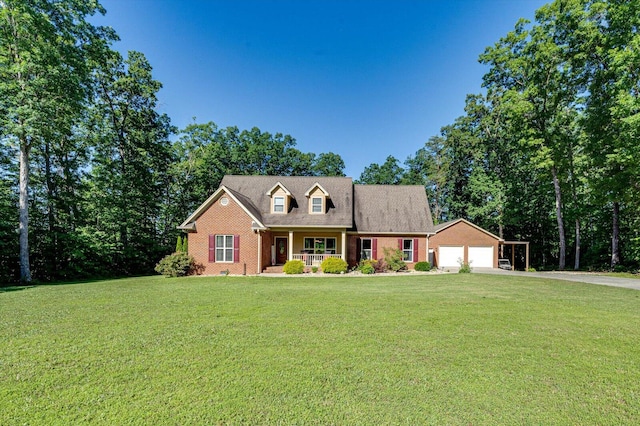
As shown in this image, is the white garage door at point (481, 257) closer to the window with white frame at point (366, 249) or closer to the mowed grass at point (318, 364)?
the window with white frame at point (366, 249)

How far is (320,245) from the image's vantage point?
22375mm

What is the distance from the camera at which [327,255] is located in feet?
68.3

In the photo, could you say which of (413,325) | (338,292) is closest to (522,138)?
(338,292)

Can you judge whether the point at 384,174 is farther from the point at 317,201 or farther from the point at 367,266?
the point at 367,266

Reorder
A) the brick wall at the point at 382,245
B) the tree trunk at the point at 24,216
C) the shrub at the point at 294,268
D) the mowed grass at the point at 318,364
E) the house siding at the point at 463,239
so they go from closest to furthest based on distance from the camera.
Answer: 1. the mowed grass at the point at 318,364
2. the tree trunk at the point at 24,216
3. the shrub at the point at 294,268
4. the brick wall at the point at 382,245
5. the house siding at the point at 463,239

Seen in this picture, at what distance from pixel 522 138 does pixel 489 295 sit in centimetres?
2076

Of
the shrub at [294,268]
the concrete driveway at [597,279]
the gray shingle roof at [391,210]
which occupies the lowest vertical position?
the concrete driveway at [597,279]

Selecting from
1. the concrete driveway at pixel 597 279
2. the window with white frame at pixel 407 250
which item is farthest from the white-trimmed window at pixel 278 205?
the concrete driveway at pixel 597 279

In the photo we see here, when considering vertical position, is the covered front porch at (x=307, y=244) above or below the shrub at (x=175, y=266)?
above

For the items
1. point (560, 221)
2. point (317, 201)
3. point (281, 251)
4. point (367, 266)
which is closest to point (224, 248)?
point (281, 251)

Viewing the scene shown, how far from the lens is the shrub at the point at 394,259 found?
20.9m

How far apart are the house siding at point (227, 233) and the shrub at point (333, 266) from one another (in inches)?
182

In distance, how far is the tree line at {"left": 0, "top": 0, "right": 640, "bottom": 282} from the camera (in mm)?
16312

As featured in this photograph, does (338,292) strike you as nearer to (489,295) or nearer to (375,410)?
(489,295)
